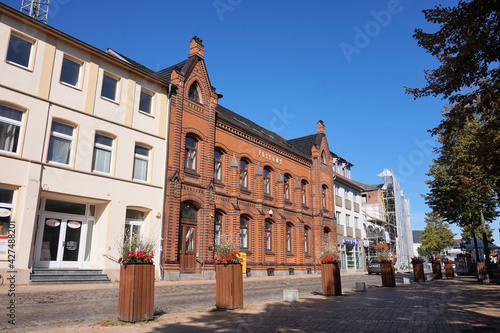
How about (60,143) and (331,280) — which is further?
(60,143)

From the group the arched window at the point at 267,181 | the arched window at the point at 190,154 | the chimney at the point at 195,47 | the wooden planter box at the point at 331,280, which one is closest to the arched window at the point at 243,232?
the arched window at the point at 267,181

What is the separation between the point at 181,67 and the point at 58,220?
1128cm

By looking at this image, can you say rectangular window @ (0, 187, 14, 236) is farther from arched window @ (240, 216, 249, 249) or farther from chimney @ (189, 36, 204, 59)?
arched window @ (240, 216, 249, 249)

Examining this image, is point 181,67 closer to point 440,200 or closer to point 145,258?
point 145,258

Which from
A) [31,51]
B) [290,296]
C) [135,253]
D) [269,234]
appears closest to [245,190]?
[269,234]

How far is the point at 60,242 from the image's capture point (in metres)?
15.8

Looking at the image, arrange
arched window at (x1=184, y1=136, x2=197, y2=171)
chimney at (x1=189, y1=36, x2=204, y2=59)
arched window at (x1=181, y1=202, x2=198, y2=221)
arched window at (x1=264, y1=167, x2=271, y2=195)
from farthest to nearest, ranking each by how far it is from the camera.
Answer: arched window at (x1=264, y1=167, x2=271, y2=195) < chimney at (x1=189, y1=36, x2=204, y2=59) < arched window at (x1=184, y1=136, x2=197, y2=171) < arched window at (x1=181, y1=202, x2=198, y2=221)

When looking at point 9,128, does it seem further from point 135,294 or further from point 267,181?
point 267,181

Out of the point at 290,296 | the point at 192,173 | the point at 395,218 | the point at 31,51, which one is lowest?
the point at 290,296

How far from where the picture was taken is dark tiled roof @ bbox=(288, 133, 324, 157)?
34844mm

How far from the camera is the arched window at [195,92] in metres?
22.2

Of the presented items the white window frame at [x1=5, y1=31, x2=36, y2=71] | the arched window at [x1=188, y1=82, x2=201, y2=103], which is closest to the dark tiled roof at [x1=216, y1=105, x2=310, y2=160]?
the arched window at [x1=188, y1=82, x2=201, y2=103]

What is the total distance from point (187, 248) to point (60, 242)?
671 centimetres

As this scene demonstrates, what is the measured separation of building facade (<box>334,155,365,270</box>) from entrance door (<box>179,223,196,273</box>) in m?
20.4
